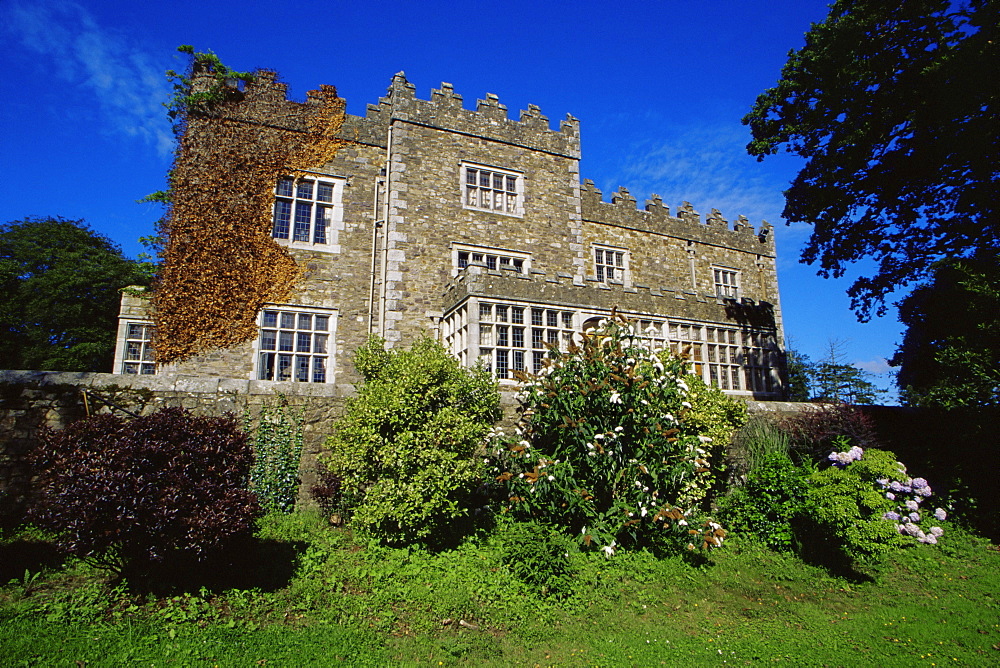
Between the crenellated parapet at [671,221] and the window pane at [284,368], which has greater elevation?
the crenellated parapet at [671,221]

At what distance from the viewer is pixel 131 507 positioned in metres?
5.52

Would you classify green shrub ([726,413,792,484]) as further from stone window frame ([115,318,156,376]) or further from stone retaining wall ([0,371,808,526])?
stone window frame ([115,318,156,376])

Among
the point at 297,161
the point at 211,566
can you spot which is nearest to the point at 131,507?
the point at 211,566

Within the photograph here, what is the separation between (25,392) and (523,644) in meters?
7.84

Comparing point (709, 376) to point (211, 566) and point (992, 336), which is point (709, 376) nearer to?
point (992, 336)

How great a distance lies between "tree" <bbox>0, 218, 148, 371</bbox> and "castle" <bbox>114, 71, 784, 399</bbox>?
10920 mm

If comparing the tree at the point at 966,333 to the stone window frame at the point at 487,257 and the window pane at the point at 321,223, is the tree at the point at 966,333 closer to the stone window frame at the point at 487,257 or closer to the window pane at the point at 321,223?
the stone window frame at the point at 487,257

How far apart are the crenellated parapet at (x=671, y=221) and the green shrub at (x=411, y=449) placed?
45.7 ft

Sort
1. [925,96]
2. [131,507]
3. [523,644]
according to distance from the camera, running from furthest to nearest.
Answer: [925,96] → [523,644] → [131,507]

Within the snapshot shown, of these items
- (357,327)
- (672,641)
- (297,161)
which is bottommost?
(672,641)

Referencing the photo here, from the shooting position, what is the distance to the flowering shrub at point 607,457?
850cm

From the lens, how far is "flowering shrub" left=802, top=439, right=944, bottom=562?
8.55 m

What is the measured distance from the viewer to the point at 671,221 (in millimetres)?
22703

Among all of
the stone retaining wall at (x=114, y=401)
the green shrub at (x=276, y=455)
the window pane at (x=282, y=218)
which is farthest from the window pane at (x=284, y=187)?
the green shrub at (x=276, y=455)
